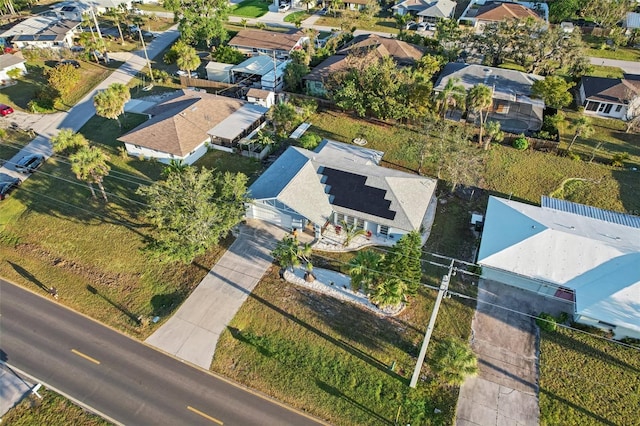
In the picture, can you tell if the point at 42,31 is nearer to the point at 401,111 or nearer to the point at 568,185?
the point at 401,111

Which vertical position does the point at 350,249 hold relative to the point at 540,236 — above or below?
below

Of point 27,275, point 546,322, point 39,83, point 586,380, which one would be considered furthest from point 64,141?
point 586,380

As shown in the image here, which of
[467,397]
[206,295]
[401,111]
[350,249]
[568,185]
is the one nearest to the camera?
[467,397]

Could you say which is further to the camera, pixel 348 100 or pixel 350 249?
pixel 348 100

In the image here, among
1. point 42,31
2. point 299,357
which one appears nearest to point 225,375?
point 299,357

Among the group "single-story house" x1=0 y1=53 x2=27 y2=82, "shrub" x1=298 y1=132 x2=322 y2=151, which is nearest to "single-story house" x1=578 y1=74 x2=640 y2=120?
"shrub" x1=298 y1=132 x2=322 y2=151

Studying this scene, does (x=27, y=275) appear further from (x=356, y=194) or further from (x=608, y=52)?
(x=608, y=52)
